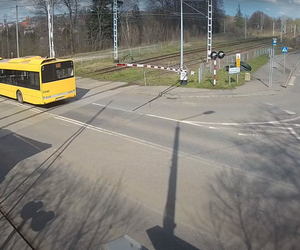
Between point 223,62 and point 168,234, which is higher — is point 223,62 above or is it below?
above

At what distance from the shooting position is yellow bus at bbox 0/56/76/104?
53.2 feet

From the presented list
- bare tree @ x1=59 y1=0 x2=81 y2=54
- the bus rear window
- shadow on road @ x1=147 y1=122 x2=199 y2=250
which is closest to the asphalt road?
shadow on road @ x1=147 y1=122 x2=199 y2=250

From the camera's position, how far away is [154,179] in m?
7.96

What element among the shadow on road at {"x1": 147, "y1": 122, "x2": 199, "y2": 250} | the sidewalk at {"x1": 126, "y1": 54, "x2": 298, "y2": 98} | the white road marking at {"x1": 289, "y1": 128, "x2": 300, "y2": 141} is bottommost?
the shadow on road at {"x1": 147, "y1": 122, "x2": 199, "y2": 250}

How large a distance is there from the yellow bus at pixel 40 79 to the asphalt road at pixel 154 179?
71.8 inches

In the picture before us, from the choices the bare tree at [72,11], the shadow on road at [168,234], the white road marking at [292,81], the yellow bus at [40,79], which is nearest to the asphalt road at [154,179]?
the shadow on road at [168,234]

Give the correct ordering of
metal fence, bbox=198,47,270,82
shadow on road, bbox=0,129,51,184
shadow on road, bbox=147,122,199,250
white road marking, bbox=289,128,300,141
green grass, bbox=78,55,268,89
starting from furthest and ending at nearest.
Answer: metal fence, bbox=198,47,270,82
green grass, bbox=78,55,268,89
white road marking, bbox=289,128,300,141
shadow on road, bbox=0,129,51,184
shadow on road, bbox=147,122,199,250

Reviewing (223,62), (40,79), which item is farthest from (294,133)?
(223,62)

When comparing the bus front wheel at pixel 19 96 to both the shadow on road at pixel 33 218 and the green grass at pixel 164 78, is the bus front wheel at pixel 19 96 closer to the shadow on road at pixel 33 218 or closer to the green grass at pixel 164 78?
the green grass at pixel 164 78

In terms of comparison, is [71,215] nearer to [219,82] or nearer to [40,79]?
[40,79]

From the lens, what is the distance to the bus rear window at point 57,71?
1622cm

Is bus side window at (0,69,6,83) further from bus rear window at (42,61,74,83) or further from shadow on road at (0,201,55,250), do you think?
shadow on road at (0,201,55,250)

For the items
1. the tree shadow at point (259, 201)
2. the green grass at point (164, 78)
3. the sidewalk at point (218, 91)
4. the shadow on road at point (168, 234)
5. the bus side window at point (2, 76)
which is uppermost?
the bus side window at point (2, 76)

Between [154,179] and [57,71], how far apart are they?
10616 mm
